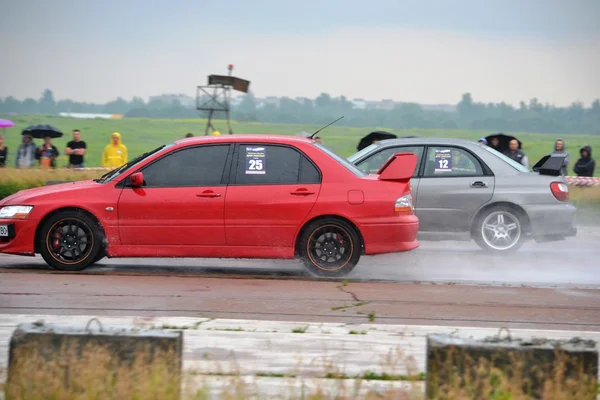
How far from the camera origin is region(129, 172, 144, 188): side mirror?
10.8 metres

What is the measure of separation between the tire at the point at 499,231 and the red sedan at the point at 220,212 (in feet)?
9.97

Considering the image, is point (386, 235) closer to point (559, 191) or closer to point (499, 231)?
point (499, 231)

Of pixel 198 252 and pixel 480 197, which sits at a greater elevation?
pixel 480 197

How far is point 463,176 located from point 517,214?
91 centimetres

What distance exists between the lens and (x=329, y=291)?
396 inches

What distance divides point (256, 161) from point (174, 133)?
271 feet

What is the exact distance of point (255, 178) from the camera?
11.0 m

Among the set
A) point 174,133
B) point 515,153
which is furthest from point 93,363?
point 174,133

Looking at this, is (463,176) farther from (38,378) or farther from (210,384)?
(38,378)

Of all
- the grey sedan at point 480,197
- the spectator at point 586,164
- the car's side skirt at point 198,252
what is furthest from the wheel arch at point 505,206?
the spectator at point 586,164

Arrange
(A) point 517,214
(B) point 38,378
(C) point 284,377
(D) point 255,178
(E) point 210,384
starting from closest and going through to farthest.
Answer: (B) point 38,378 → (E) point 210,384 → (C) point 284,377 → (D) point 255,178 → (A) point 517,214

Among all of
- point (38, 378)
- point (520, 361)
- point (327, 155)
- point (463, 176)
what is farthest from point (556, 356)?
point (463, 176)

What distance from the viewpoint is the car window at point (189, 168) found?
36.1 feet

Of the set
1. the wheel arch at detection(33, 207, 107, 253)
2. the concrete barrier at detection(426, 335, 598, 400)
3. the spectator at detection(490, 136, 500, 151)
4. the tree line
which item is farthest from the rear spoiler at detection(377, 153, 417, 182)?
the tree line
